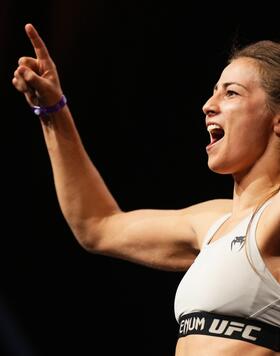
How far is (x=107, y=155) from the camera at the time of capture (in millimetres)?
2924

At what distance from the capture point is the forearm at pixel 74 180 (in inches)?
76.9

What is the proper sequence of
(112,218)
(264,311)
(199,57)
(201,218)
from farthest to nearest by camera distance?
(199,57), (112,218), (201,218), (264,311)

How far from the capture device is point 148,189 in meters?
2.86

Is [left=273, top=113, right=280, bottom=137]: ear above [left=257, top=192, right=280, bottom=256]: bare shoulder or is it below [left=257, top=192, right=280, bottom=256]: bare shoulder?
above

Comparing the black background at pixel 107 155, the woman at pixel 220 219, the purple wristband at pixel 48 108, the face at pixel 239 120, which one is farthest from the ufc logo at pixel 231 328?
the black background at pixel 107 155

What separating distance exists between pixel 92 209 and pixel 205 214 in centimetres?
34

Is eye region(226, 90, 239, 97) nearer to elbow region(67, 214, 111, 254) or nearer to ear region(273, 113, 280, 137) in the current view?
ear region(273, 113, 280, 137)

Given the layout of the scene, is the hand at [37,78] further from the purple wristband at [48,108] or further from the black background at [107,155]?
the black background at [107,155]

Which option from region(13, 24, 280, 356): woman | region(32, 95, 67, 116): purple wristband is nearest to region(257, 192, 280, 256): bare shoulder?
region(13, 24, 280, 356): woman

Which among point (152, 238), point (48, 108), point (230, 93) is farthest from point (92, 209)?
point (230, 93)

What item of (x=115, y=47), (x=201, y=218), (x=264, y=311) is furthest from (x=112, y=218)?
(x=115, y=47)

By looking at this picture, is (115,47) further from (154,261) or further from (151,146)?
(154,261)

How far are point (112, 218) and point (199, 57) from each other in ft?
3.34

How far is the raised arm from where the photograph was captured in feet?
6.03
